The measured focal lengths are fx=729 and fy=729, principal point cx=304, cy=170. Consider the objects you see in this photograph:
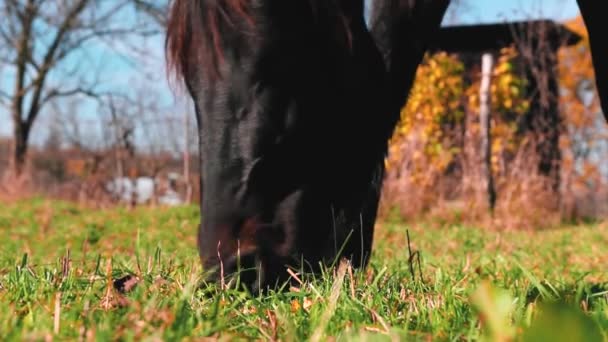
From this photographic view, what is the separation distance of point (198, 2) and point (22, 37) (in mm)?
19736

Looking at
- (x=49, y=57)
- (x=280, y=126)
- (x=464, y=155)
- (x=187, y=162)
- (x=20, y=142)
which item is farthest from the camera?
(x=20, y=142)

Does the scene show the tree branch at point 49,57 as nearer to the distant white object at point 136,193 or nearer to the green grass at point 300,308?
the distant white object at point 136,193

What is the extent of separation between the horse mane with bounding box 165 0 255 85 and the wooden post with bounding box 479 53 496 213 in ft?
26.3

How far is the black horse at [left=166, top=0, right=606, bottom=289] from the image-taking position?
1769mm

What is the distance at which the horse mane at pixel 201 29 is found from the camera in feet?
6.09

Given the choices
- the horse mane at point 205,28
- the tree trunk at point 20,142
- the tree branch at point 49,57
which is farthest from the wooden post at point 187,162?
the horse mane at point 205,28

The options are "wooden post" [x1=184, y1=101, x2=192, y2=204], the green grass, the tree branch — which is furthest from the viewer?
the tree branch

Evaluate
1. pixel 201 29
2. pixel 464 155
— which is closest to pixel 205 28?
pixel 201 29

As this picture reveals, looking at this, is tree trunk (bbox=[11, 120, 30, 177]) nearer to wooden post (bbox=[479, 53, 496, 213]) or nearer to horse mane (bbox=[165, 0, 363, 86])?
wooden post (bbox=[479, 53, 496, 213])

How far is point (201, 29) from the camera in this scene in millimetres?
1896

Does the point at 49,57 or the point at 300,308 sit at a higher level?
the point at 49,57

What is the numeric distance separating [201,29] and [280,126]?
329mm

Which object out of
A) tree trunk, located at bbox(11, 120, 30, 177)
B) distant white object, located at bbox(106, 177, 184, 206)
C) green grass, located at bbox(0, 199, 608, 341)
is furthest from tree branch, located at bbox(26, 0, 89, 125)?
green grass, located at bbox(0, 199, 608, 341)

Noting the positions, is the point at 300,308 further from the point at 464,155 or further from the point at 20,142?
the point at 20,142
